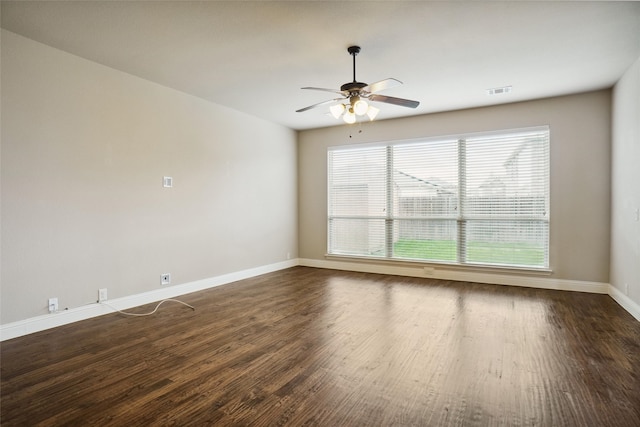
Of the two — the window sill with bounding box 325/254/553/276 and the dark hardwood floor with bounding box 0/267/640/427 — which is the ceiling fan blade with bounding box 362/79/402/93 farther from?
the window sill with bounding box 325/254/553/276

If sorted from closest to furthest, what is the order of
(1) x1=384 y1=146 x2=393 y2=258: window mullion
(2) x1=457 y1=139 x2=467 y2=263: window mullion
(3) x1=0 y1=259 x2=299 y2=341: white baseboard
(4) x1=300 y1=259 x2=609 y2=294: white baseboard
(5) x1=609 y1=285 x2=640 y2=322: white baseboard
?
1. (3) x1=0 y1=259 x2=299 y2=341: white baseboard
2. (5) x1=609 y1=285 x2=640 y2=322: white baseboard
3. (4) x1=300 y1=259 x2=609 y2=294: white baseboard
4. (2) x1=457 y1=139 x2=467 y2=263: window mullion
5. (1) x1=384 y1=146 x2=393 y2=258: window mullion

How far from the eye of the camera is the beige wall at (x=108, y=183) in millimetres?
3176

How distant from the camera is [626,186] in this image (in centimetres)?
401

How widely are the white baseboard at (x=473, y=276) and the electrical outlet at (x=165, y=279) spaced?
3.05 m

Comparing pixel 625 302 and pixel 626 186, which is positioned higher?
pixel 626 186

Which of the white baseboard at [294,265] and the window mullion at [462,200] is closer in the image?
the white baseboard at [294,265]

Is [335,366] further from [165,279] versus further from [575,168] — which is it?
[575,168]

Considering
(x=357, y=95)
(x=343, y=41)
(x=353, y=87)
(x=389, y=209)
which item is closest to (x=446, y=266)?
(x=389, y=209)

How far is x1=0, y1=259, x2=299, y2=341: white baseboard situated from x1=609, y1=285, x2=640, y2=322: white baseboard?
504cm

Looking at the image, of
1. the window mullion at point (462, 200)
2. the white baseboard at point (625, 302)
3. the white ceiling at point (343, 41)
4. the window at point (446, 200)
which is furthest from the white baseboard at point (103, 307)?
the white baseboard at point (625, 302)

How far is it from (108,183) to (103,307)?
54.6 inches

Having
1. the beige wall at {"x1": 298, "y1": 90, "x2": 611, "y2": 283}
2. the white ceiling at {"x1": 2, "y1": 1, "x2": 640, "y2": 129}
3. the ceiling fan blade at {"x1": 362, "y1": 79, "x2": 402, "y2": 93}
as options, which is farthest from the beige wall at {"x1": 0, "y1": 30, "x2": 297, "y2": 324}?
the beige wall at {"x1": 298, "y1": 90, "x2": 611, "y2": 283}

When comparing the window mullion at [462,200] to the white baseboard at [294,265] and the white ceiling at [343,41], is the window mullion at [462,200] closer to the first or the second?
the white baseboard at [294,265]

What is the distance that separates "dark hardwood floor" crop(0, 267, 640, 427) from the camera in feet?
6.45
